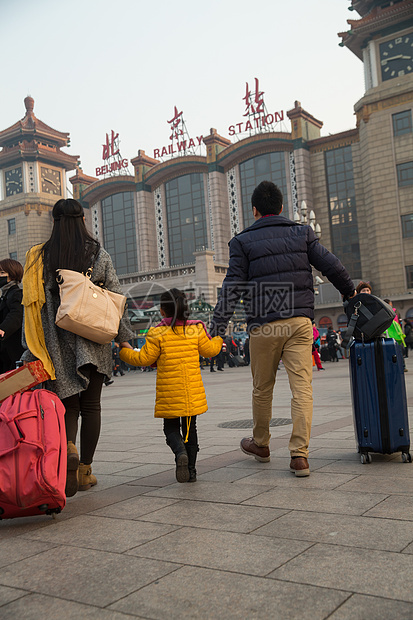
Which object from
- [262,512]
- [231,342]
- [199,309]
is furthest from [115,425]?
[199,309]

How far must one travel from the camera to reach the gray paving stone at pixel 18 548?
2646mm

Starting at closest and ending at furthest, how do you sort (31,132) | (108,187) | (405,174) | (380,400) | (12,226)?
(380,400) → (405,174) → (108,187) → (12,226) → (31,132)

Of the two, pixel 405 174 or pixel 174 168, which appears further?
pixel 174 168

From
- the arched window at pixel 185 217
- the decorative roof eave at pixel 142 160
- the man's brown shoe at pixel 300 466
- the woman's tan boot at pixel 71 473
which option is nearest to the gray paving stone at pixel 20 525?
the woman's tan boot at pixel 71 473

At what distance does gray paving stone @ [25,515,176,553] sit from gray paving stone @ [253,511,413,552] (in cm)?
54

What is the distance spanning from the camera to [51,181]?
7375 centimetres

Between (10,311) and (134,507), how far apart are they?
7.28 feet

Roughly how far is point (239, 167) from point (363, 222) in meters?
12.7

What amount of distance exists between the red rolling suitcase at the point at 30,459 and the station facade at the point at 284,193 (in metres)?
31.2

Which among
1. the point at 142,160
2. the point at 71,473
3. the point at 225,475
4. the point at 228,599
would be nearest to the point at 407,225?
the point at 142,160

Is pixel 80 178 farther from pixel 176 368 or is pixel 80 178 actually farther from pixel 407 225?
pixel 176 368

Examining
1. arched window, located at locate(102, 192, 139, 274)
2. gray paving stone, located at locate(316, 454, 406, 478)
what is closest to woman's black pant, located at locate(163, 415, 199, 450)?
gray paving stone, located at locate(316, 454, 406, 478)

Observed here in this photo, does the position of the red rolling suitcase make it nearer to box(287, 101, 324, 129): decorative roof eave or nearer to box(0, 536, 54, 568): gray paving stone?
box(0, 536, 54, 568): gray paving stone

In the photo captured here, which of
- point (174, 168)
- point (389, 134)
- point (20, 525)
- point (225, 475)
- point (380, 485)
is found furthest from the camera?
point (174, 168)
